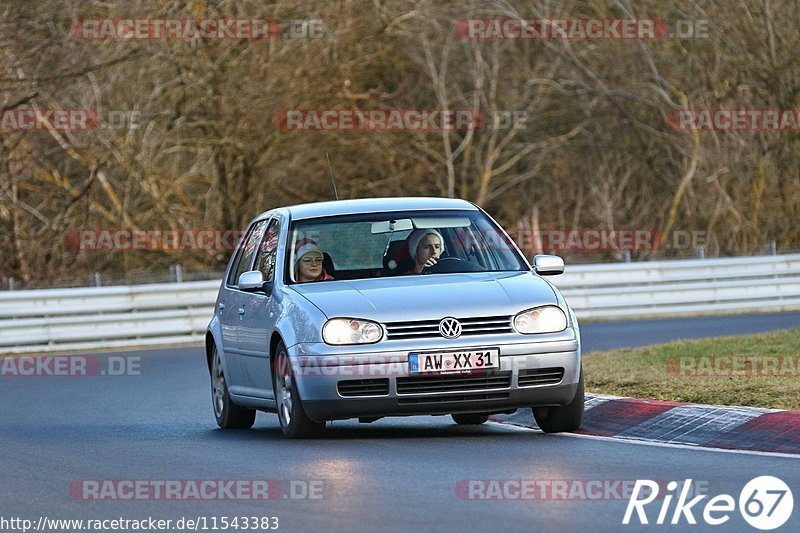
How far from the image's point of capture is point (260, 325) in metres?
12.0

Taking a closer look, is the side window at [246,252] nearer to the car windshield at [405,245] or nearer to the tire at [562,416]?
the car windshield at [405,245]

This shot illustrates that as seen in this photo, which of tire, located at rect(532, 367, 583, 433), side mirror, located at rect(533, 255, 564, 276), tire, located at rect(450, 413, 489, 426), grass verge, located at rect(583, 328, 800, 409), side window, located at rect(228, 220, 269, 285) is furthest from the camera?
side window, located at rect(228, 220, 269, 285)

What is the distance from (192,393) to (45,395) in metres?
1.62

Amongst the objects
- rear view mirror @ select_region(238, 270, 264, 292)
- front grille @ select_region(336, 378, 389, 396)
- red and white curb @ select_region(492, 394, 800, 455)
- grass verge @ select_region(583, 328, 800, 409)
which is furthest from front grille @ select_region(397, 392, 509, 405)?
grass verge @ select_region(583, 328, 800, 409)

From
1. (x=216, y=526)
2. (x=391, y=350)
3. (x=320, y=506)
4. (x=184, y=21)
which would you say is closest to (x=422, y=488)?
(x=320, y=506)

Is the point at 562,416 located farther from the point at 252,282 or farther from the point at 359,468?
the point at 252,282

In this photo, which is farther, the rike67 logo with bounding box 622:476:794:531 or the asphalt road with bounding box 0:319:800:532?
the asphalt road with bounding box 0:319:800:532

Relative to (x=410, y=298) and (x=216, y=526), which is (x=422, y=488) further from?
(x=410, y=298)

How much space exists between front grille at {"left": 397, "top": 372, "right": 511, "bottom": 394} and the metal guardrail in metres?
14.7

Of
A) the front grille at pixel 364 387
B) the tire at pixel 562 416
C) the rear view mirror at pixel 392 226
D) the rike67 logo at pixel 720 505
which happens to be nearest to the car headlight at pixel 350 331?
the front grille at pixel 364 387

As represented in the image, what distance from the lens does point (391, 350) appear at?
35.3 feet

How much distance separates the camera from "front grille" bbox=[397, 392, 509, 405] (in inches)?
426

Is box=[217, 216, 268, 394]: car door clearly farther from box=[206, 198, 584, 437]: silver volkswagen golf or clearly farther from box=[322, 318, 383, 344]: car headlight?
box=[322, 318, 383, 344]: car headlight

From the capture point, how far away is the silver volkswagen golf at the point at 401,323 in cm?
1081
